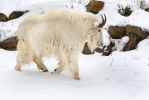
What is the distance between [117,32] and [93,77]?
9.89ft

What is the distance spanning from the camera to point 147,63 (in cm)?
702

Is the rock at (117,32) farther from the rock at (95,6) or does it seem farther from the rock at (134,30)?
the rock at (95,6)

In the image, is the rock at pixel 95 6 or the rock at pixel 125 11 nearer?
the rock at pixel 95 6

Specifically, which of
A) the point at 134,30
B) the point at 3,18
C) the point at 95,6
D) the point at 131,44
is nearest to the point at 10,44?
the point at 3,18

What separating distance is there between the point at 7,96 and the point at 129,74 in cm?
295

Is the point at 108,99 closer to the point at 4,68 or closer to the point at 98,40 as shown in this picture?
the point at 98,40

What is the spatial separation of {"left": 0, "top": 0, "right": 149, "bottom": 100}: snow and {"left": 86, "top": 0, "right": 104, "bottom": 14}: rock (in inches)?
8.2

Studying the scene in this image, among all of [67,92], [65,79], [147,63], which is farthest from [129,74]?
[67,92]

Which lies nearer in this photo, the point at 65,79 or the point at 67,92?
the point at 67,92

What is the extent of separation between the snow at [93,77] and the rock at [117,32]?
169 mm

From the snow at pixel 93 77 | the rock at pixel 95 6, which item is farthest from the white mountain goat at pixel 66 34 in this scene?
the rock at pixel 95 6

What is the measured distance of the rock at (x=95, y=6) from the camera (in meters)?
9.92

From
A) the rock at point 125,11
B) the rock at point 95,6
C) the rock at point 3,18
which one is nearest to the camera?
the rock at point 95,6

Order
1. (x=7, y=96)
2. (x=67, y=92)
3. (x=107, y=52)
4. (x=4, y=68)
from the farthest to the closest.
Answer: (x=107, y=52), (x=4, y=68), (x=67, y=92), (x=7, y=96)
